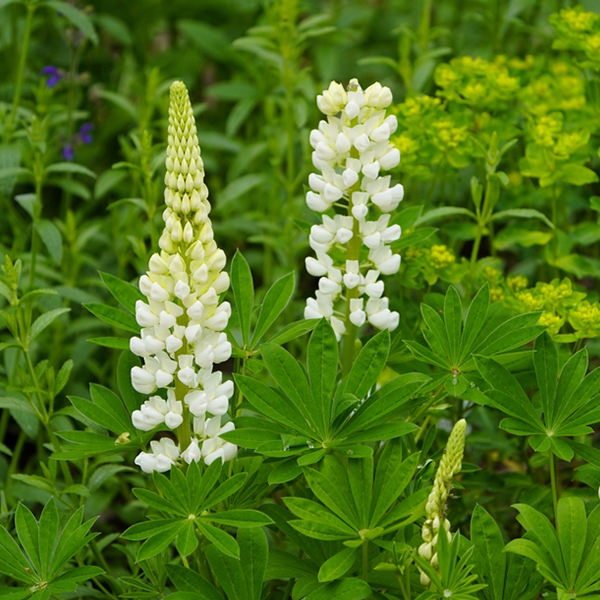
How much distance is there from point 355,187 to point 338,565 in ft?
2.79

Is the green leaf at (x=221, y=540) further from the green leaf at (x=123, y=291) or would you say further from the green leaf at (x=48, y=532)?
the green leaf at (x=123, y=291)

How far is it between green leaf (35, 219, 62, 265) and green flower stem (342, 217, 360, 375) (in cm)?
105

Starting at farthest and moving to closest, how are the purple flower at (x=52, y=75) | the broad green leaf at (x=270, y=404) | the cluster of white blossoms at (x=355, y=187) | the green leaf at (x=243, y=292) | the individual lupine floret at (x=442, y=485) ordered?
1. the purple flower at (x=52, y=75)
2. the green leaf at (x=243, y=292)
3. the cluster of white blossoms at (x=355, y=187)
4. the broad green leaf at (x=270, y=404)
5. the individual lupine floret at (x=442, y=485)

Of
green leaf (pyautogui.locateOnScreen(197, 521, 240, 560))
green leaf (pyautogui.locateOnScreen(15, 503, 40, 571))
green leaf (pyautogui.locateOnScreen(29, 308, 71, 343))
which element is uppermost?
A: green leaf (pyautogui.locateOnScreen(29, 308, 71, 343))

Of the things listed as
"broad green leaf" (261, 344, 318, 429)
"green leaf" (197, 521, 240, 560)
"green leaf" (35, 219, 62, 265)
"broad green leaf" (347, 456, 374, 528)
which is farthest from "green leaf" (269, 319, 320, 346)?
"green leaf" (35, 219, 62, 265)

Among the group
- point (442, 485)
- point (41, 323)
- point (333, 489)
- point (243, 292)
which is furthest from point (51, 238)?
point (442, 485)

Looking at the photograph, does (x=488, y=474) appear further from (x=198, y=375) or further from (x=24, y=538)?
(x=24, y=538)

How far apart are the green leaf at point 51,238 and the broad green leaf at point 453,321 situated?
1289 millimetres

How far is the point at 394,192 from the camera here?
1966mm

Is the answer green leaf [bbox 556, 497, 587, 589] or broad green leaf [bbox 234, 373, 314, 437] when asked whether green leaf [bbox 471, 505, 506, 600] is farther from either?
broad green leaf [bbox 234, 373, 314, 437]

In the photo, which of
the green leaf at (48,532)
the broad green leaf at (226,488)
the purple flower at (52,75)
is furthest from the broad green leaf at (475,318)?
the purple flower at (52,75)

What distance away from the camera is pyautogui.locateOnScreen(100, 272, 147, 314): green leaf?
195 centimetres

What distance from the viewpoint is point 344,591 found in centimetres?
166

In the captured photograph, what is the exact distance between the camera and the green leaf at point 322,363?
1829 millimetres
